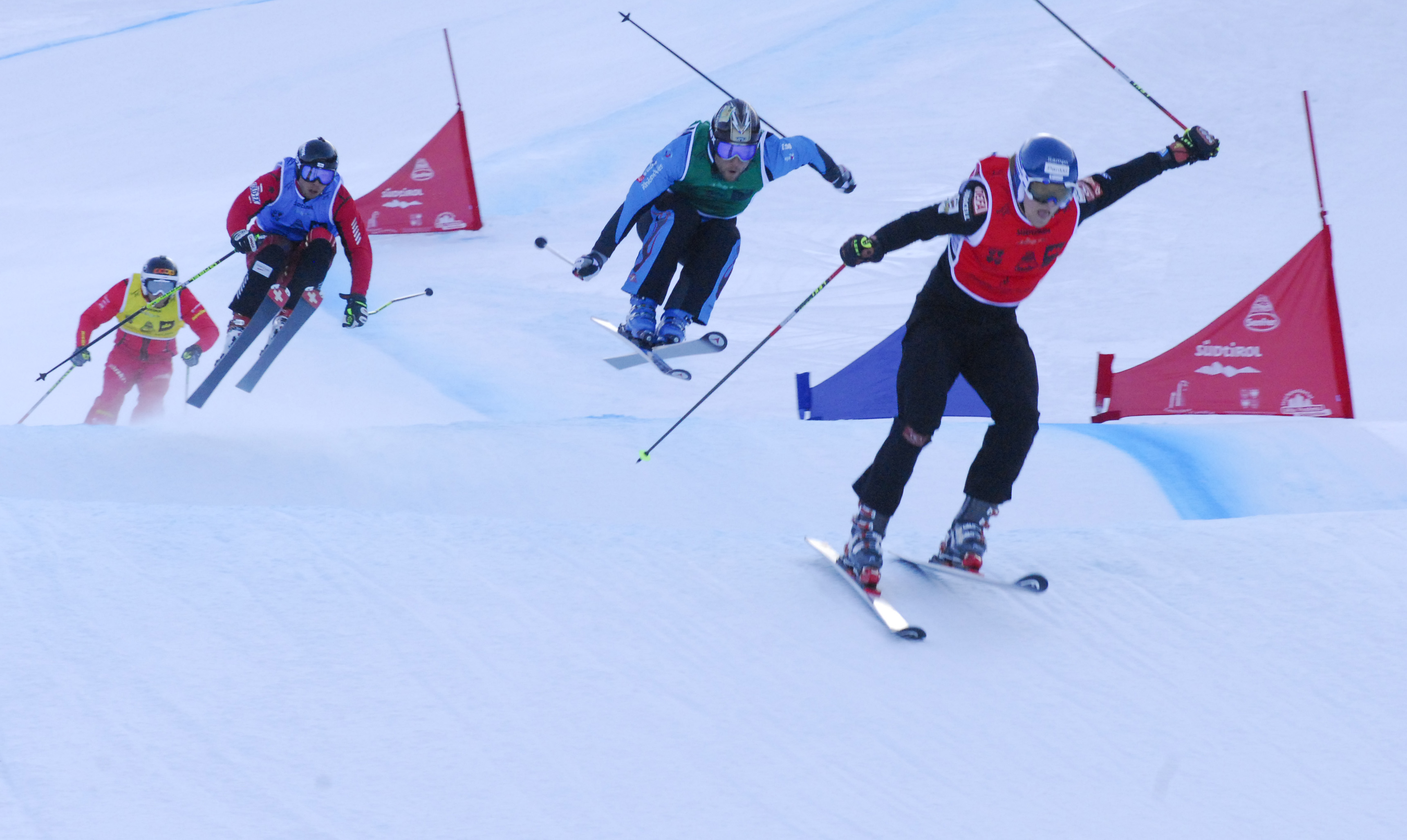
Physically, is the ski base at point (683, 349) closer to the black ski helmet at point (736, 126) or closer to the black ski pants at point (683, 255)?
the black ski pants at point (683, 255)

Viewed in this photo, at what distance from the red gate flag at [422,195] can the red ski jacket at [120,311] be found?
11.0 ft

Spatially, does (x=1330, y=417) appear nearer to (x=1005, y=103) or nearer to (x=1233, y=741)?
(x=1233, y=741)

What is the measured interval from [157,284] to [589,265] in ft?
9.50

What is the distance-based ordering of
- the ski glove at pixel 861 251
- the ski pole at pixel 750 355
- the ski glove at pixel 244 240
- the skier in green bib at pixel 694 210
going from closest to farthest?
the ski glove at pixel 861 251 < the ski pole at pixel 750 355 < the skier in green bib at pixel 694 210 < the ski glove at pixel 244 240

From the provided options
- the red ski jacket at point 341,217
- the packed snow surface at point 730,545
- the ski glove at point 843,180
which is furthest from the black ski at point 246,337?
the ski glove at point 843,180

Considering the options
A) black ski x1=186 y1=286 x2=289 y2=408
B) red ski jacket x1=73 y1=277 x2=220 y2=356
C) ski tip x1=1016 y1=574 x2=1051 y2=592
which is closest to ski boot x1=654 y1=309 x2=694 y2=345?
black ski x1=186 y1=286 x2=289 y2=408

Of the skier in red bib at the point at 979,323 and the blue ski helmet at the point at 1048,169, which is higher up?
the blue ski helmet at the point at 1048,169

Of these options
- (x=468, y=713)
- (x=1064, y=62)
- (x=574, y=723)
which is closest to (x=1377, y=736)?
(x=574, y=723)

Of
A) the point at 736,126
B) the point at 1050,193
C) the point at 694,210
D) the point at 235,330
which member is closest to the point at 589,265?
the point at 694,210

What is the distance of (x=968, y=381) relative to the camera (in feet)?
11.5

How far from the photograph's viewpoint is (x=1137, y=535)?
402 cm

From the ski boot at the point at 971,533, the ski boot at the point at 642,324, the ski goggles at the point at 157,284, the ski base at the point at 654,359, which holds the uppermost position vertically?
the ski boot at the point at 971,533

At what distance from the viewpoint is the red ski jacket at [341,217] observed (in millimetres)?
5664

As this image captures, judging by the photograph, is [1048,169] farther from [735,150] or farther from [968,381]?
[735,150]
